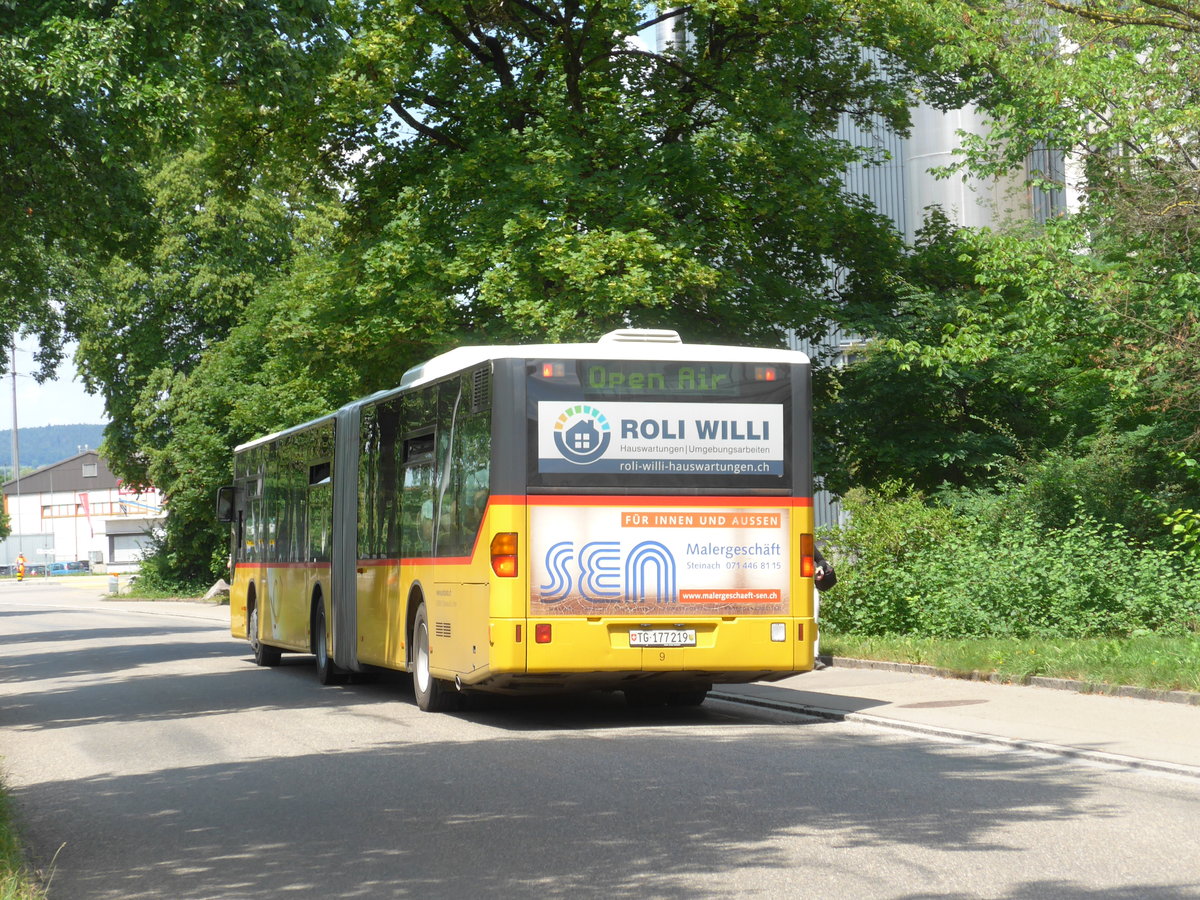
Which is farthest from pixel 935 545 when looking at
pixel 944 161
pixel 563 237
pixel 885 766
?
pixel 944 161

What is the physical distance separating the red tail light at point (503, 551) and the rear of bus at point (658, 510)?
0.05m

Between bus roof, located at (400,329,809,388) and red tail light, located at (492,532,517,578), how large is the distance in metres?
1.49

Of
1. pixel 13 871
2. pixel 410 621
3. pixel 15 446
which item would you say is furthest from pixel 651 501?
pixel 15 446

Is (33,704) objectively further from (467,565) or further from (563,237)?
(563,237)

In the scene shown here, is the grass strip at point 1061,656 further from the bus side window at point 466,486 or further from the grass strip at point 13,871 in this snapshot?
the grass strip at point 13,871

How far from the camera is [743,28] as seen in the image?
27.1 m

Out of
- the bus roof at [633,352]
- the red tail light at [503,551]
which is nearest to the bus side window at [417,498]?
the bus roof at [633,352]

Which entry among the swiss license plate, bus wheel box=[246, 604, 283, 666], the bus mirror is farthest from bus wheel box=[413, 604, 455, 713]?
the bus mirror

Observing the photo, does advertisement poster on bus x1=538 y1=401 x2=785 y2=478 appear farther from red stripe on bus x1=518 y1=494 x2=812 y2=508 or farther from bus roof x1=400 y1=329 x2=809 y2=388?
bus roof x1=400 y1=329 x2=809 y2=388

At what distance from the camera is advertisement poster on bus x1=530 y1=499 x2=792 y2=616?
13.0 m

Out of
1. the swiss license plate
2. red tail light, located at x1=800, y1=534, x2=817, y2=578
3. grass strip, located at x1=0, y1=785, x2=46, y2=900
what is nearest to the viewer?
grass strip, located at x1=0, y1=785, x2=46, y2=900

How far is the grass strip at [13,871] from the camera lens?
20.7 ft

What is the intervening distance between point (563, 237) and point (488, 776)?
13.8 meters

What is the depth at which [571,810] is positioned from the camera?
29.0 ft
